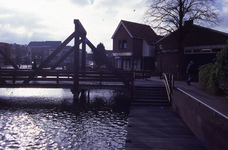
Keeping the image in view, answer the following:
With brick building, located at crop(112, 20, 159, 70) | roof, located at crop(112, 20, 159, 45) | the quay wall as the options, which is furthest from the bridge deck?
roof, located at crop(112, 20, 159, 45)

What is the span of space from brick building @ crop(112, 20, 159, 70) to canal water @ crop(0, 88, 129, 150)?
21902 mm

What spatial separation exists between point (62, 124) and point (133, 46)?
2664 centimetres

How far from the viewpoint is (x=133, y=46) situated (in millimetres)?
33625

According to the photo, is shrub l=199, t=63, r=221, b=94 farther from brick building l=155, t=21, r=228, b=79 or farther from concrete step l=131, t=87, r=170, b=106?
brick building l=155, t=21, r=228, b=79

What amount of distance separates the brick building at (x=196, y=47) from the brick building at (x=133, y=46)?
15.3 ft

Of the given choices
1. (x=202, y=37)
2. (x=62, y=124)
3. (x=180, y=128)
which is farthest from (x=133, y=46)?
(x=180, y=128)

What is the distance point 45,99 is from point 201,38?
20.8m

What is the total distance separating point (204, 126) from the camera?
5.77 metres

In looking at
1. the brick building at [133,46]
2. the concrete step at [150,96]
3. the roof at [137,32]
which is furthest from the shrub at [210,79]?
the roof at [137,32]

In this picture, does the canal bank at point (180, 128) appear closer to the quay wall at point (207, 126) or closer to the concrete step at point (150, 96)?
the quay wall at point (207, 126)

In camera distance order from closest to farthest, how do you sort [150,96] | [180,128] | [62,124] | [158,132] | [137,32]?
[158,132], [180,128], [62,124], [150,96], [137,32]

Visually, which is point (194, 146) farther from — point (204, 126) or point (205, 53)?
point (205, 53)

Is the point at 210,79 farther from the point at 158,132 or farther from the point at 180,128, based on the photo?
the point at 158,132

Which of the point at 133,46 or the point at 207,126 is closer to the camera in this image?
the point at 207,126
